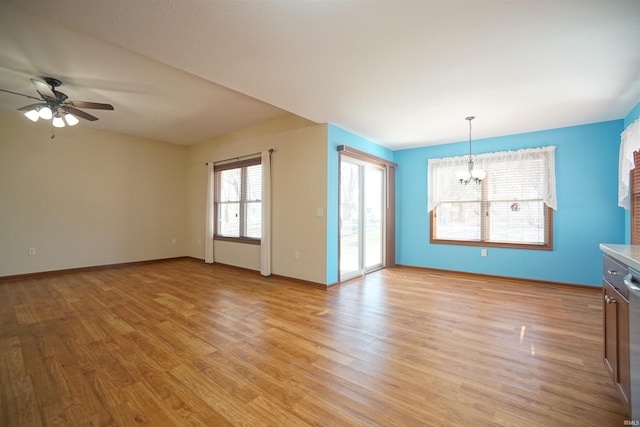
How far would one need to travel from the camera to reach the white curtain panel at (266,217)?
4.81 m

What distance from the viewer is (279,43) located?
2.14 m

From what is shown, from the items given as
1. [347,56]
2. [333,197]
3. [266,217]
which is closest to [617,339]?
[347,56]

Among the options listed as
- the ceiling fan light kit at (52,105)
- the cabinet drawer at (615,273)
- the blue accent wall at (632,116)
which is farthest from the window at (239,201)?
the blue accent wall at (632,116)

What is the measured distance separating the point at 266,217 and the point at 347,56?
124 inches

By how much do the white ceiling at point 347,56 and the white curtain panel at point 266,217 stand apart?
106cm

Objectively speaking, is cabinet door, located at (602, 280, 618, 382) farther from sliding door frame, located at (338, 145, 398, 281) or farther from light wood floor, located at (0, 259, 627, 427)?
sliding door frame, located at (338, 145, 398, 281)

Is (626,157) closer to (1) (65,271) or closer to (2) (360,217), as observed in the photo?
(2) (360,217)

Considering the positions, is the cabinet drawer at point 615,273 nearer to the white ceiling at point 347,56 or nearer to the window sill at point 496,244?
the white ceiling at point 347,56

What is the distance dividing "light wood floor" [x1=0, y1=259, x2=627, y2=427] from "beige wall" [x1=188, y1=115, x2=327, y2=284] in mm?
766

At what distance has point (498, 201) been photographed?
4.79 m

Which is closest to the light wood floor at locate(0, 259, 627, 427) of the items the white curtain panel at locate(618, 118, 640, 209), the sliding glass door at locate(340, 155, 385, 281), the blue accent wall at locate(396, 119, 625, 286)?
the blue accent wall at locate(396, 119, 625, 286)

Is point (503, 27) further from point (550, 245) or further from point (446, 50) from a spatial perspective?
point (550, 245)

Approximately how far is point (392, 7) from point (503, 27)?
2.98 ft

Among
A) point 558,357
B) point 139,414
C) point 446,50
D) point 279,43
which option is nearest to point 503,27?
point 446,50
